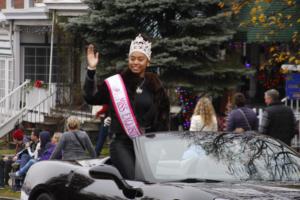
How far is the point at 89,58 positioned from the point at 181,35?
Answer: 520 inches

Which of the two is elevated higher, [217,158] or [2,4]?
[2,4]

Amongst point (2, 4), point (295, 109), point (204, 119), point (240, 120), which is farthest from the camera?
point (2, 4)

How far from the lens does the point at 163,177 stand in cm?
746

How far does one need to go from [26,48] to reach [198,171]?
77.0 feet

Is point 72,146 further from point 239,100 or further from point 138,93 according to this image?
point 138,93

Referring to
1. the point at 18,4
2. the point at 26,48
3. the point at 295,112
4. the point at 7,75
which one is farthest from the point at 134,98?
the point at 18,4

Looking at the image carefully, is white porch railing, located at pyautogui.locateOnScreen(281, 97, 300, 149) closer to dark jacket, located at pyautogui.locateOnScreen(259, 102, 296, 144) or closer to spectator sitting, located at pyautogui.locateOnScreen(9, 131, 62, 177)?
dark jacket, located at pyautogui.locateOnScreen(259, 102, 296, 144)

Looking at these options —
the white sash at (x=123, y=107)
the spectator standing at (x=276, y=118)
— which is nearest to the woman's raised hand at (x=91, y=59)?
the white sash at (x=123, y=107)

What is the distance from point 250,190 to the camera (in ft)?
22.3

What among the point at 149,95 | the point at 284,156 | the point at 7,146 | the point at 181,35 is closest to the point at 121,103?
the point at 149,95

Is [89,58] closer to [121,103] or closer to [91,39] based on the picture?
[121,103]

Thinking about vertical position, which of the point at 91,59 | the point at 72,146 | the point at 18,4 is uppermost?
the point at 18,4

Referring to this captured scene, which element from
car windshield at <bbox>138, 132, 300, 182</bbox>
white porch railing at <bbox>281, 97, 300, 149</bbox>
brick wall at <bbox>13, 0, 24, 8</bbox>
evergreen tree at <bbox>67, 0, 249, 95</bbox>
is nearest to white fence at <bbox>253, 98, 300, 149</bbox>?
white porch railing at <bbox>281, 97, 300, 149</bbox>

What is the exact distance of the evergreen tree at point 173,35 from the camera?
2150cm
